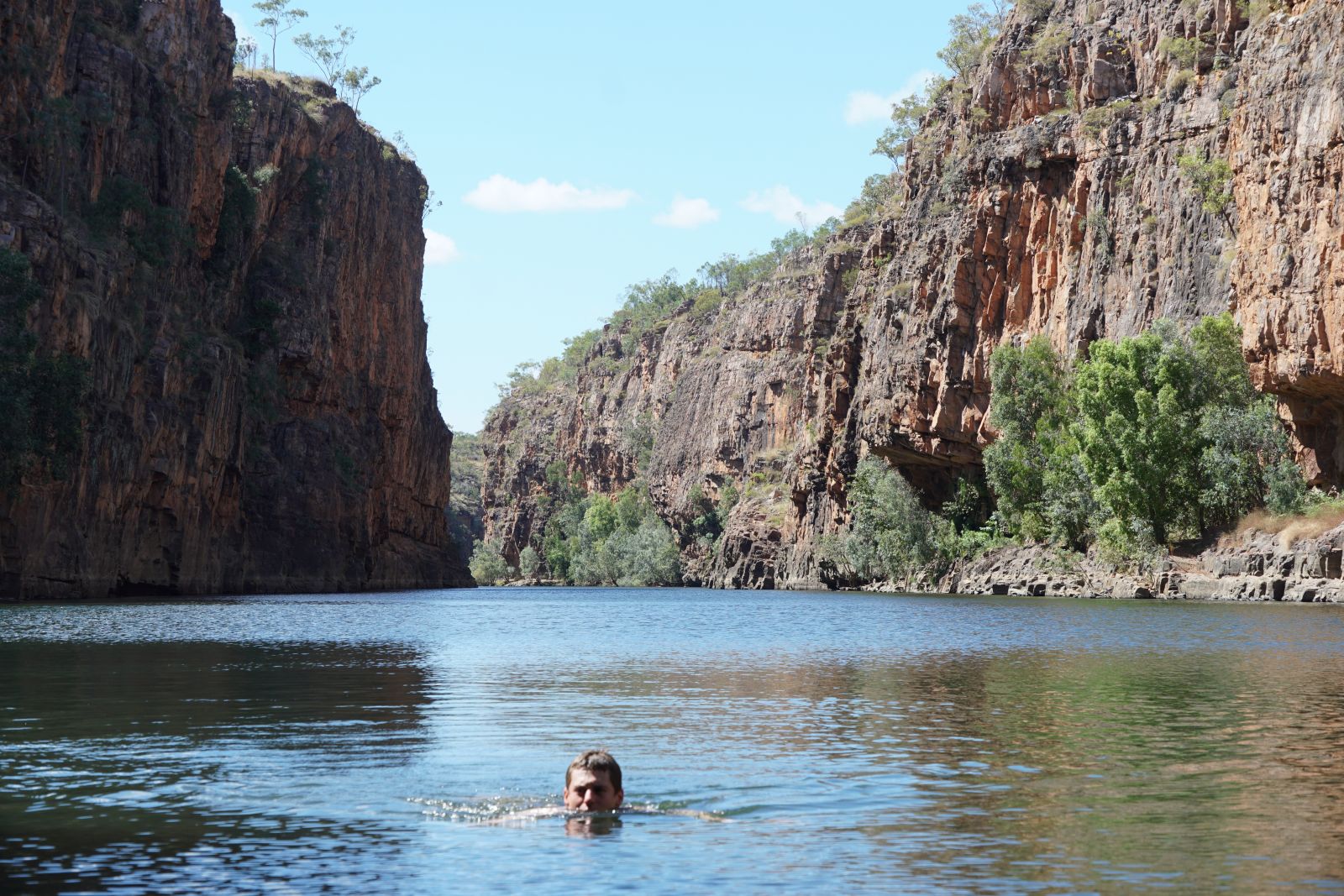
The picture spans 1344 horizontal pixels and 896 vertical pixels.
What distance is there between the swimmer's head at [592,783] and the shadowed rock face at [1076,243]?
57.6m

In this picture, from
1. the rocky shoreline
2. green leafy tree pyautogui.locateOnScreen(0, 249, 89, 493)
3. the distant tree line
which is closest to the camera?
green leafy tree pyautogui.locateOnScreen(0, 249, 89, 493)

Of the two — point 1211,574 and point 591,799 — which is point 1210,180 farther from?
point 591,799

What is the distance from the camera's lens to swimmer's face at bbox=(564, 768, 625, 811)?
13.9 metres

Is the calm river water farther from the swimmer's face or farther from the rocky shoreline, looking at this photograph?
the rocky shoreline

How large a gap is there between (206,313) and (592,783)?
83.5 metres

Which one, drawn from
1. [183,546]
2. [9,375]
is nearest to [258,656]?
[9,375]

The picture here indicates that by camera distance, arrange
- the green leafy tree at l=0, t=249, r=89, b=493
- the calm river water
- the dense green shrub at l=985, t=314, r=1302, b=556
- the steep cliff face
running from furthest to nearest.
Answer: the dense green shrub at l=985, t=314, r=1302, b=556
the steep cliff face
the green leafy tree at l=0, t=249, r=89, b=493
the calm river water

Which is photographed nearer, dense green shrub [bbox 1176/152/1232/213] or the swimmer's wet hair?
the swimmer's wet hair

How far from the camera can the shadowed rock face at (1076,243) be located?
67.4 meters

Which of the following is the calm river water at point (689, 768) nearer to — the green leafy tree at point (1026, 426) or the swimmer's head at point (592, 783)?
the swimmer's head at point (592, 783)

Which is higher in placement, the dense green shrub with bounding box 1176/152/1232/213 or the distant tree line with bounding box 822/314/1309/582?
the dense green shrub with bounding box 1176/152/1232/213

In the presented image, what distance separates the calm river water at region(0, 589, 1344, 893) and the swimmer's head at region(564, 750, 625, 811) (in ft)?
0.89

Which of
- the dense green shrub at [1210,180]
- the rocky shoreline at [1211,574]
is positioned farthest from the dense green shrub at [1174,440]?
the dense green shrub at [1210,180]

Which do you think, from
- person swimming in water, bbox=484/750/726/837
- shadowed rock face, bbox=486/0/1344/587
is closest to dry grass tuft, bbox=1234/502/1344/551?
shadowed rock face, bbox=486/0/1344/587
